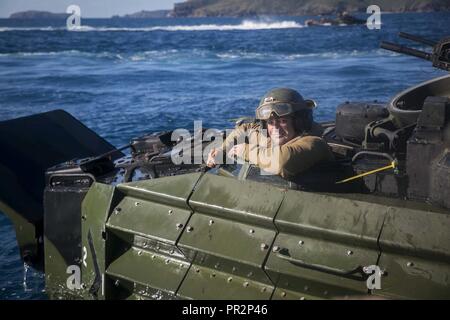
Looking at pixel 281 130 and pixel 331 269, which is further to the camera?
pixel 281 130

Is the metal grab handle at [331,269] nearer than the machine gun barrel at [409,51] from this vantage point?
Yes

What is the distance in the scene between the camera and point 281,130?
5.07m

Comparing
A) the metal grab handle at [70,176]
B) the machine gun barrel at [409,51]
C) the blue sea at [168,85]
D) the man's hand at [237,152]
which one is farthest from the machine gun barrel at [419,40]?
the blue sea at [168,85]

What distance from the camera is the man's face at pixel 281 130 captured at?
16.6 ft

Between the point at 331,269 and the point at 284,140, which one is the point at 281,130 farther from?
the point at 331,269

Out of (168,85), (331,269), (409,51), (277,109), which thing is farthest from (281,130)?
(168,85)

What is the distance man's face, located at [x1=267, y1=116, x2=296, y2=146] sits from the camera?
5.05m

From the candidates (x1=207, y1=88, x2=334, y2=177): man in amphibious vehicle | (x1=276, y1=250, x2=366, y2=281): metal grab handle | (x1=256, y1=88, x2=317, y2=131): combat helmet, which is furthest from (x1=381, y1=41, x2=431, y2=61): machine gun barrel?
(x1=276, y1=250, x2=366, y2=281): metal grab handle

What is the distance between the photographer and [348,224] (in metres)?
4.21

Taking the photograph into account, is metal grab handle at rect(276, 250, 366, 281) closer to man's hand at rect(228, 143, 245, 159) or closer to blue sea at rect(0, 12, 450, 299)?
man's hand at rect(228, 143, 245, 159)

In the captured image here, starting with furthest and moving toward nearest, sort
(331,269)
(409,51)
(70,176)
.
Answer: (409,51) → (70,176) → (331,269)

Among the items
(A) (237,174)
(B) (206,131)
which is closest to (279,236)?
(A) (237,174)

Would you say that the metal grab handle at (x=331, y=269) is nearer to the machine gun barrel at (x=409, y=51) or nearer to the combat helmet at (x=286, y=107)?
the combat helmet at (x=286, y=107)
